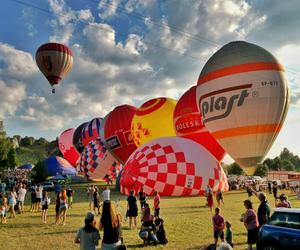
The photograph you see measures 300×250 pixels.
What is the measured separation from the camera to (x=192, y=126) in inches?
1124

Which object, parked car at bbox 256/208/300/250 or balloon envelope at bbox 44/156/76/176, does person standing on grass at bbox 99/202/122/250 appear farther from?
balloon envelope at bbox 44/156/76/176

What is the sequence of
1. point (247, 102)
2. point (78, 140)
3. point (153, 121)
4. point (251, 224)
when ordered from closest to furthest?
point (251, 224), point (247, 102), point (153, 121), point (78, 140)

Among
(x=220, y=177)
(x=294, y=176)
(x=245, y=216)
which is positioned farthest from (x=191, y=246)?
(x=294, y=176)

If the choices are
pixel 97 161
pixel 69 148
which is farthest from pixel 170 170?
pixel 69 148

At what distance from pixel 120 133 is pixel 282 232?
27.9 m

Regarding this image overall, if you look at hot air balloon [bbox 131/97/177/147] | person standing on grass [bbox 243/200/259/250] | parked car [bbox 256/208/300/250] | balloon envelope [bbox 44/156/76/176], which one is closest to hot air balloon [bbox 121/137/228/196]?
hot air balloon [bbox 131/97/177/147]

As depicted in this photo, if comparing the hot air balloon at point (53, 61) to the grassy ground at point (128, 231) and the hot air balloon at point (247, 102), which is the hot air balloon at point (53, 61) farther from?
the grassy ground at point (128, 231)

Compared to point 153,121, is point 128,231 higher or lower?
lower

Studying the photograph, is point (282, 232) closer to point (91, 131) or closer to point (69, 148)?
point (91, 131)

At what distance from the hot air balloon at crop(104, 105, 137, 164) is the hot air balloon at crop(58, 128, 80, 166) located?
21104 millimetres

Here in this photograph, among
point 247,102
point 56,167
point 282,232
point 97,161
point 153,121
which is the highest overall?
point 153,121

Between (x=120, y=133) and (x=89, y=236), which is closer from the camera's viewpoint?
(x=89, y=236)

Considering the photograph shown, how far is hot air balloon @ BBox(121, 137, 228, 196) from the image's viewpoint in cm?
2238

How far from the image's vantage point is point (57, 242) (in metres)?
10.6
